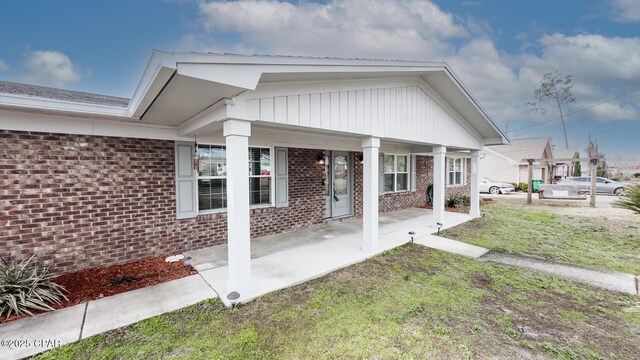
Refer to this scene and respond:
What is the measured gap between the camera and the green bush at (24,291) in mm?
3152

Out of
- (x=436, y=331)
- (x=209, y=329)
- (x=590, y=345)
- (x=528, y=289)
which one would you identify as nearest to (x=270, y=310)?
(x=209, y=329)

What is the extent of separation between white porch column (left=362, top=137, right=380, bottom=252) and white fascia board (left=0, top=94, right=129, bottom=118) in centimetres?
410

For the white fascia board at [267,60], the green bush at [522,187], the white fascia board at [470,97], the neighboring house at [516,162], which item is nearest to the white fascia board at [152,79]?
the white fascia board at [267,60]

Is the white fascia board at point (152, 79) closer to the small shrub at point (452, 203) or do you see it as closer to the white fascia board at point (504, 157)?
the small shrub at point (452, 203)

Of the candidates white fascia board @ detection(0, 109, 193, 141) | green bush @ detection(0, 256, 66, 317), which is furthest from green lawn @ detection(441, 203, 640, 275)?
green bush @ detection(0, 256, 66, 317)

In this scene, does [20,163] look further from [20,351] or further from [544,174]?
[544,174]

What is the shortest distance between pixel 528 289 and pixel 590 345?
4.27 feet

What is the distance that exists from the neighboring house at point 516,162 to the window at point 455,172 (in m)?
11.1

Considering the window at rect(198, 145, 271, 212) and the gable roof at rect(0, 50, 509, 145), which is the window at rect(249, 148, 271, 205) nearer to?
the window at rect(198, 145, 271, 212)

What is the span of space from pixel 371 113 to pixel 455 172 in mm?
10633

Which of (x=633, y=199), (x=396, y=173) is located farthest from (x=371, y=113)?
(x=633, y=199)

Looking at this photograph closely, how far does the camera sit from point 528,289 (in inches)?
155

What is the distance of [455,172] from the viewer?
13.8 meters

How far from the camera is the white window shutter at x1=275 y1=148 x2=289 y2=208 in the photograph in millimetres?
6566
